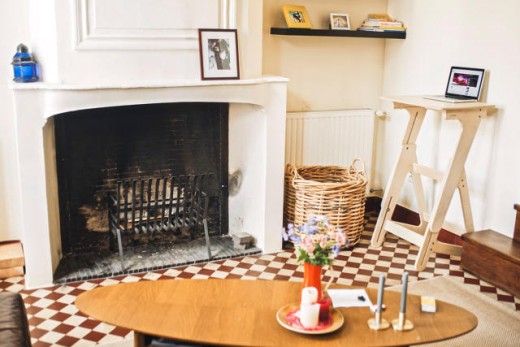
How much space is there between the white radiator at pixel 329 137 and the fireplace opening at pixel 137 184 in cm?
60

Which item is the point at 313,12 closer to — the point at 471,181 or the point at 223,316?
the point at 471,181

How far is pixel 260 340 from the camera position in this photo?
93.5 inches

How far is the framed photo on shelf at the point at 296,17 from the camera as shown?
4516 millimetres

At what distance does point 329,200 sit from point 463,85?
1.19 meters

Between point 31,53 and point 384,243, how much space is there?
275 cm

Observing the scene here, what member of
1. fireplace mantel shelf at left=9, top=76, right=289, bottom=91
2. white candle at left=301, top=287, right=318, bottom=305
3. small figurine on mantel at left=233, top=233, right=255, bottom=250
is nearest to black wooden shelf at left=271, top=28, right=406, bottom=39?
fireplace mantel shelf at left=9, top=76, right=289, bottom=91

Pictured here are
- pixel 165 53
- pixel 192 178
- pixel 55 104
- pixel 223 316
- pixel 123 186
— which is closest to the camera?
pixel 223 316

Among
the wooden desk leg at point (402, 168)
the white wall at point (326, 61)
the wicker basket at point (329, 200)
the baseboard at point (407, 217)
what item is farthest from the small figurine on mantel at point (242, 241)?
the baseboard at point (407, 217)

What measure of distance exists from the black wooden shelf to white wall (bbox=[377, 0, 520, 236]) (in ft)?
0.49

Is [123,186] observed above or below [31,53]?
below

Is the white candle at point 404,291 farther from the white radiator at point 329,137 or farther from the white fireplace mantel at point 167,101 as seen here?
the white radiator at point 329,137

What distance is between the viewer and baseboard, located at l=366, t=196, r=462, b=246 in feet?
14.8

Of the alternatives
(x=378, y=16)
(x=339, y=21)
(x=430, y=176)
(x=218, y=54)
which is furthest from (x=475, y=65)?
(x=218, y=54)

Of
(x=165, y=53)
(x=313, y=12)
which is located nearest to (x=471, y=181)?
(x=313, y=12)
